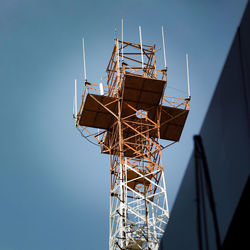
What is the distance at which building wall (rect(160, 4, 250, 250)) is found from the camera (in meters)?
9.98

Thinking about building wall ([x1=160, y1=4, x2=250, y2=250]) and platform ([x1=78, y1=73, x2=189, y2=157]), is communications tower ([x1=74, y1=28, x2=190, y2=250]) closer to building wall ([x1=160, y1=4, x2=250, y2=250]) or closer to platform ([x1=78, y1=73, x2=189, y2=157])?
platform ([x1=78, y1=73, x2=189, y2=157])

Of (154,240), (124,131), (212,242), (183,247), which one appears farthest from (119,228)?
(212,242)

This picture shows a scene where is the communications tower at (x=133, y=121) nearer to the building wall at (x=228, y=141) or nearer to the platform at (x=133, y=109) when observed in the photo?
the platform at (x=133, y=109)

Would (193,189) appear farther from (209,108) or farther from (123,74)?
(123,74)

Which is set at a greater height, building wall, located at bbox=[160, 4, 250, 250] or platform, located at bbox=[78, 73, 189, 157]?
building wall, located at bbox=[160, 4, 250, 250]

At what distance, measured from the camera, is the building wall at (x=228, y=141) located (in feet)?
32.8

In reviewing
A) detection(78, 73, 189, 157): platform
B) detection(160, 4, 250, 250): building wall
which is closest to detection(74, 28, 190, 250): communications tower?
detection(78, 73, 189, 157): platform

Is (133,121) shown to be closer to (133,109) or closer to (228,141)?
(133,109)

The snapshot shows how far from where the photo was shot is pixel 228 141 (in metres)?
10.8

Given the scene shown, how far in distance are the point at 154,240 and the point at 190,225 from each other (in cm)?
1887

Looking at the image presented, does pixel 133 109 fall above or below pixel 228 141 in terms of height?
below

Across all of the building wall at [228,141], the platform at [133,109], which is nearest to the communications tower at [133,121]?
the platform at [133,109]

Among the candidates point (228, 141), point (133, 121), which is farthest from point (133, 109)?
point (228, 141)

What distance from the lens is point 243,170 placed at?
380 inches
